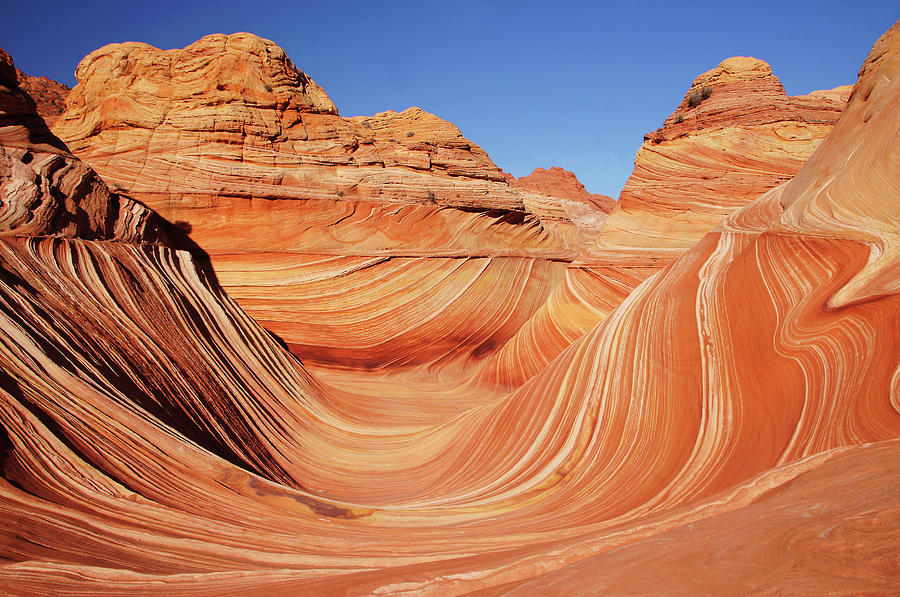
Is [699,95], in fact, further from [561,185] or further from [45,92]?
[561,185]

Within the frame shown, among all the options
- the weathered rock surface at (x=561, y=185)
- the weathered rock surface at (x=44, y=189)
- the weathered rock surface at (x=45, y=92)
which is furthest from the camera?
the weathered rock surface at (x=561, y=185)

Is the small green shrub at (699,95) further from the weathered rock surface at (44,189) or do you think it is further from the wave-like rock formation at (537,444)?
the weathered rock surface at (44,189)

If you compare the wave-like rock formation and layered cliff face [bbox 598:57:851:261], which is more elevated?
layered cliff face [bbox 598:57:851:261]

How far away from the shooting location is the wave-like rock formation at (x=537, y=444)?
153 cm

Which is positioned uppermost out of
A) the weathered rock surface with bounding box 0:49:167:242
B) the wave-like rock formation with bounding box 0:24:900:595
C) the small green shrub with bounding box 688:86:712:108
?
the small green shrub with bounding box 688:86:712:108

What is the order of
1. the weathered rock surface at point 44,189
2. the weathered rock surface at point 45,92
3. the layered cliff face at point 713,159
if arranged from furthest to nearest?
the weathered rock surface at point 45,92
the layered cliff face at point 713,159
the weathered rock surface at point 44,189

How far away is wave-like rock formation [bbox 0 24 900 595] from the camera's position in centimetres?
153

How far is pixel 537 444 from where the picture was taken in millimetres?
3885

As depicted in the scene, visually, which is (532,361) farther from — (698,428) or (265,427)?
(698,428)

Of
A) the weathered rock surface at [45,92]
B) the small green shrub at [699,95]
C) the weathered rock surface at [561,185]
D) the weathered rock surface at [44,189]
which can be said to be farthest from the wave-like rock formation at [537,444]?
the weathered rock surface at [561,185]

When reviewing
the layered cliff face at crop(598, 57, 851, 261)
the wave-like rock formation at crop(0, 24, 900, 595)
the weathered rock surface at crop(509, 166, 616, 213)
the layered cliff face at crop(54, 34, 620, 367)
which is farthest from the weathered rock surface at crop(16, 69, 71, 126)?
the weathered rock surface at crop(509, 166, 616, 213)

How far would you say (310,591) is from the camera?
169 cm

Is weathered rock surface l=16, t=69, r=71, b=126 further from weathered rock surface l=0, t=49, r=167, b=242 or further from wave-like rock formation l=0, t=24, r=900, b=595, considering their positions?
wave-like rock formation l=0, t=24, r=900, b=595

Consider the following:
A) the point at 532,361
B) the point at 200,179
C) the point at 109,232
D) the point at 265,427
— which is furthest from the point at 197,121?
the point at 532,361
